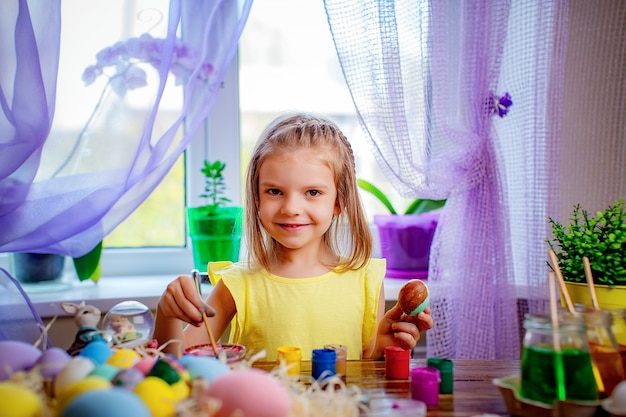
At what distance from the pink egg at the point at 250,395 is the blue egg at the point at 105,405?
8cm

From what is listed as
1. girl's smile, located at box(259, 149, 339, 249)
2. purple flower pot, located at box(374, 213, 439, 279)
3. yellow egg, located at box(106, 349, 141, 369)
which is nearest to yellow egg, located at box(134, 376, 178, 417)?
yellow egg, located at box(106, 349, 141, 369)

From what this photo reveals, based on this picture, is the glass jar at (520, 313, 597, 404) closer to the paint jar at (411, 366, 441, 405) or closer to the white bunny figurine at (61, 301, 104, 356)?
the paint jar at (411, 366, 441, 405)

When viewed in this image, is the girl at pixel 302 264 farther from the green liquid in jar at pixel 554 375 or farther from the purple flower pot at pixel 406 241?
the purple flower pot at pixel 406 241

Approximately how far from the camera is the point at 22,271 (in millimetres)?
1882

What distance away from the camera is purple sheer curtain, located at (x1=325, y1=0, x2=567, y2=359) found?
73.5 inches

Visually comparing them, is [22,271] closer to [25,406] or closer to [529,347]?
[25,406]

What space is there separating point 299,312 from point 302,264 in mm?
116

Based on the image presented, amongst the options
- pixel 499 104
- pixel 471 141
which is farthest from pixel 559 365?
pixel 499 104

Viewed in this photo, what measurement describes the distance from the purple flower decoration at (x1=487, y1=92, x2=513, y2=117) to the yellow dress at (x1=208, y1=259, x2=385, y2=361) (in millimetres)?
793

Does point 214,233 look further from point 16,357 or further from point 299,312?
point 16,357

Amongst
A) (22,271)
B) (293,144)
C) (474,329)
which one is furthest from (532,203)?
(22,271)

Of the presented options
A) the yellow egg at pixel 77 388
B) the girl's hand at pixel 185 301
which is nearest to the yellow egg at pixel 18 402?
the yellow egg at pixel 77 388

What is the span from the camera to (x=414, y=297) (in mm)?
1091

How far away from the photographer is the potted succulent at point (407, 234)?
6.75 ft
